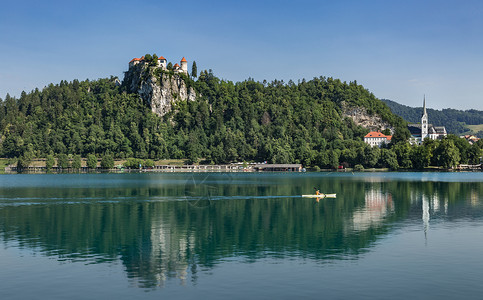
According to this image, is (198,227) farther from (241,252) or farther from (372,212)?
(372,212)

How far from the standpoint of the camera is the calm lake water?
30547mm

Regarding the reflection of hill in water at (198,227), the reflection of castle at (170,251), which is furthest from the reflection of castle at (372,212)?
the reflection of castle at (170,251)

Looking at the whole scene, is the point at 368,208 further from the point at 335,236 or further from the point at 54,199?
the point at 54,199

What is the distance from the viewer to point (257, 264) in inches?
1448

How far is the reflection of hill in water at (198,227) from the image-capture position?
40.0m

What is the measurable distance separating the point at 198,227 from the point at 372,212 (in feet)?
88.8

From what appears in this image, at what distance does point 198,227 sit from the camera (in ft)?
181

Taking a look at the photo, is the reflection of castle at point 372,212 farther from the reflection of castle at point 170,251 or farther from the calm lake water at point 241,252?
the reflection of castle at point 170,251

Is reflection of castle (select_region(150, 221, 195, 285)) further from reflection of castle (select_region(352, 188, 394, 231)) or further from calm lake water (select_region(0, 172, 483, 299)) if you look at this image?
reflection of castle (select_region(352, 188, 394, 231))

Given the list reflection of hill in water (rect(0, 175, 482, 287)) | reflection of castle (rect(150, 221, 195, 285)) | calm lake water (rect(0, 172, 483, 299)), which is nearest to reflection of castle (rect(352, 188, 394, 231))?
reflection of hill in water (rect(0, 175, 482, 287))

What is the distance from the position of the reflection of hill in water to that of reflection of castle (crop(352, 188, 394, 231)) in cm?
13

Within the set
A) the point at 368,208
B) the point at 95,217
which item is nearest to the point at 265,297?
the point at 95,217

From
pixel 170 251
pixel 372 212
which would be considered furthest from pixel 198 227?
pixel 372 212

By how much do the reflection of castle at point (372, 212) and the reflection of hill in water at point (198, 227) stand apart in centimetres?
13
